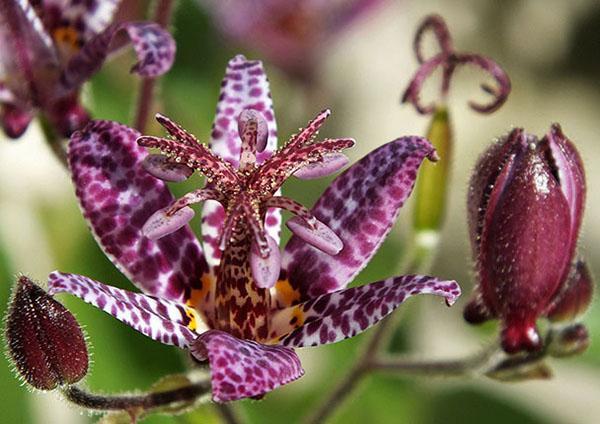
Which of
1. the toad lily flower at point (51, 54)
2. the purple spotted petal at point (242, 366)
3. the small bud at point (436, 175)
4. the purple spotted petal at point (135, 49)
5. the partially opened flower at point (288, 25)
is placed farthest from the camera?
the partially opened flower at point (288, 25)

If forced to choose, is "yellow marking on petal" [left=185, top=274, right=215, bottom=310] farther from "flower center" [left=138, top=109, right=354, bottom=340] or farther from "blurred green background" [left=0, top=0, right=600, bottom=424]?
"blurred green background" [left=0, top=0, right=600, bottom=424]

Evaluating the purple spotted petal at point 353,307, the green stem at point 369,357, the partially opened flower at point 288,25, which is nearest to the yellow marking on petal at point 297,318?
the purple spotted petal at point 353,307

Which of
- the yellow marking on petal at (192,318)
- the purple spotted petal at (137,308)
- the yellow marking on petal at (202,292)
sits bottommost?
the yellow marking on petal at (192,318)

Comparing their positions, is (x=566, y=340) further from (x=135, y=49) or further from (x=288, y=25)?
(x=288, y=25)

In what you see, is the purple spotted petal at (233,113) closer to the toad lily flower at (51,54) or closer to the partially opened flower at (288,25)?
the toad lily flower at (51,54)

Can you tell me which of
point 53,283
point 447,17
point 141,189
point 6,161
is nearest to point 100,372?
point 141,189

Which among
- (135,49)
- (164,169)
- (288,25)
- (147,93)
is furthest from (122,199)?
(288,25)

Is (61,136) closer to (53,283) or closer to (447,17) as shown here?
(53,283)
